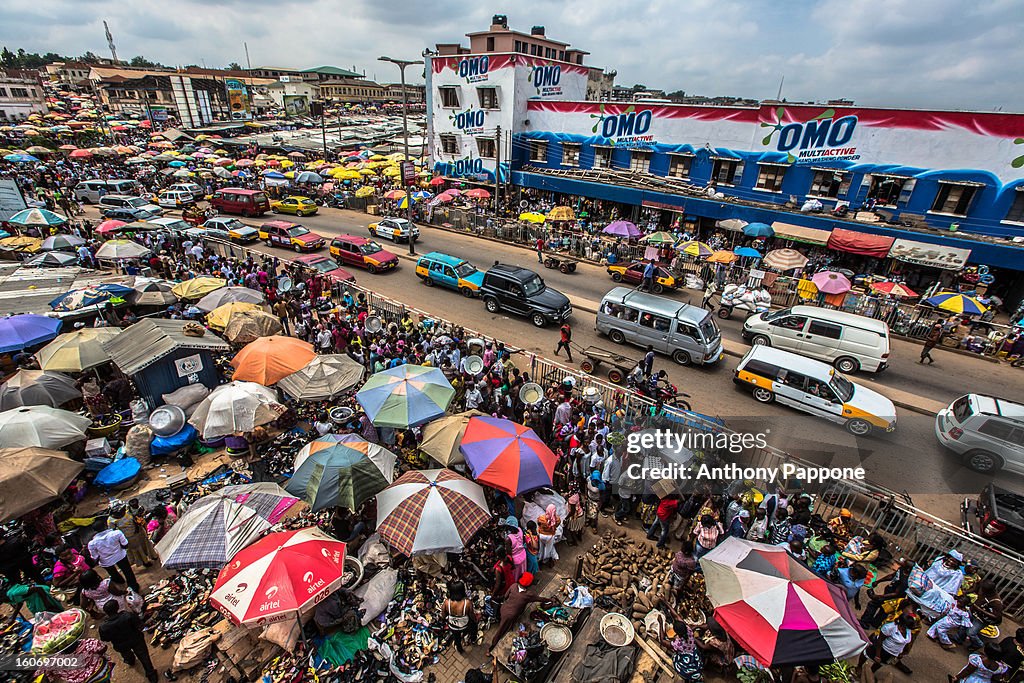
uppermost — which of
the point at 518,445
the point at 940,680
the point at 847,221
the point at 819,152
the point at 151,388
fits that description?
the point at 819,152

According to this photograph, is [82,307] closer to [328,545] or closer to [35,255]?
[35,255]

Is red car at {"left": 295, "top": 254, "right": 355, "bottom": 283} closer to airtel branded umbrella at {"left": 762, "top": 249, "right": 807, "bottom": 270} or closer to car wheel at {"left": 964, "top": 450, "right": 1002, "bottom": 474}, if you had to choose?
airtel branded umbrella at {"left": 762, "top": 249, "right": 807, "bottom": 270}

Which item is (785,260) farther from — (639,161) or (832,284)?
(639,161)

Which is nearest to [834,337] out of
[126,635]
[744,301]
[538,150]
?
[744,301]

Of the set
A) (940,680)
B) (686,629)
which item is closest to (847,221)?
(940,680)

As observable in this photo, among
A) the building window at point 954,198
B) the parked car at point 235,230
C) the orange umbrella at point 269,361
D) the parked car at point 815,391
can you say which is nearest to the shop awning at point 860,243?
the building window at point 954,198

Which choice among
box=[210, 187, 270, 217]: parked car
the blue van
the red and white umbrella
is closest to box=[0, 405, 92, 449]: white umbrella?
the red and white umbrella
